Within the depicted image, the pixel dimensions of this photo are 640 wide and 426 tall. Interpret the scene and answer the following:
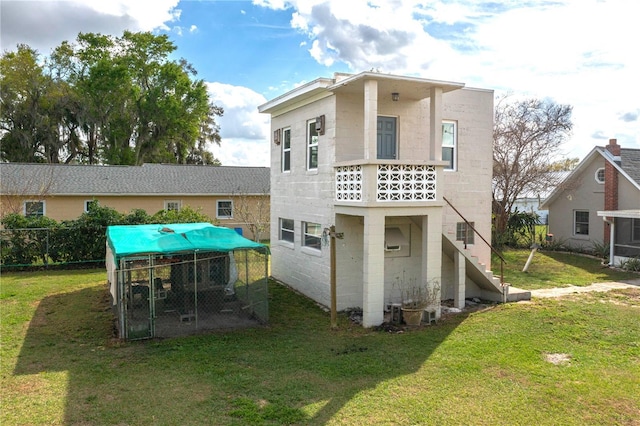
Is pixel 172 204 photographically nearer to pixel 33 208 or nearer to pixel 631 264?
pixel 33 208

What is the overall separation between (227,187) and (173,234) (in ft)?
58.3

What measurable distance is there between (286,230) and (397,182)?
618 centimetres

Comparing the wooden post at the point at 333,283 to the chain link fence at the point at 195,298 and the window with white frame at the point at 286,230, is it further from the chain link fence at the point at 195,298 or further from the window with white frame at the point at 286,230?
the window with white frame at the point at 286,230

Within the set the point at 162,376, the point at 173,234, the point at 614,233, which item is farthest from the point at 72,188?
the point at 614,233

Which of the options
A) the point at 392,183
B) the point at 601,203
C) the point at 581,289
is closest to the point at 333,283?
the point at 392,183

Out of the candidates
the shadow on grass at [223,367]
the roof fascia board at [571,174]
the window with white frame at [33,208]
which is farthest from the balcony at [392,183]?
the window with white frame at [33,208]

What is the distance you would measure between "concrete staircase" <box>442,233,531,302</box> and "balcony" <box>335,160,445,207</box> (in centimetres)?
168

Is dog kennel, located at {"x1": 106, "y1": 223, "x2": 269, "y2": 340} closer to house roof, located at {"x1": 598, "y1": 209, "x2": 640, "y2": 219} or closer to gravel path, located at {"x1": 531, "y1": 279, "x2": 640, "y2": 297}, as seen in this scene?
gravel path, located at {"x1": 531, "y1": 279, "x2": 640, "y2": 297}

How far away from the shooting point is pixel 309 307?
502 inches

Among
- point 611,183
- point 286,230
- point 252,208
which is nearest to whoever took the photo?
point 286,230

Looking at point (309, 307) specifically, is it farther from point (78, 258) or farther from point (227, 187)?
point (227, 187)

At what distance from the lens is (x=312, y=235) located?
13906mm

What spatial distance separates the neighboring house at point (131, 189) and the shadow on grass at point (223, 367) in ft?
50.9

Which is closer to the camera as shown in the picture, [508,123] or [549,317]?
[549,317]
